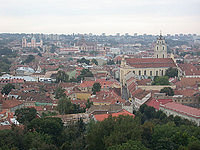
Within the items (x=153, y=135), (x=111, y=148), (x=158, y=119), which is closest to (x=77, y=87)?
(x=158, y=119)

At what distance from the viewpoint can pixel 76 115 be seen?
1125 inches

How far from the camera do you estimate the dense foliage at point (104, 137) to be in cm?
1916

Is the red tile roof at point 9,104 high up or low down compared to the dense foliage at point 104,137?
down

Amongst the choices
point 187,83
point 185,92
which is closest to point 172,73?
point 187,83

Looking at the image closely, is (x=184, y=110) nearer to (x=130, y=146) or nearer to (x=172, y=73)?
(x=130, y=146)

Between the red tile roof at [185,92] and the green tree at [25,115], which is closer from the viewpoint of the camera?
the green tree at [25,115]

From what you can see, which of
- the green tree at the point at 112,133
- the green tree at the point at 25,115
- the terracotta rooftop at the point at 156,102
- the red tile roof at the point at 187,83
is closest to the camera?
the green tree at the point at 112,133

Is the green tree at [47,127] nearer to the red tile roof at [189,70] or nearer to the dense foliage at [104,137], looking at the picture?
the dense foliage at [104,137]

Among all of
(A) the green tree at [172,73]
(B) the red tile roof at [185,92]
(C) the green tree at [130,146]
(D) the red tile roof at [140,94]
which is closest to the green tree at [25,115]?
(C) the green tree at [130,146]

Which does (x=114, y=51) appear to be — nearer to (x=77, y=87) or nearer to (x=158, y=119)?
(x=77, y=87)

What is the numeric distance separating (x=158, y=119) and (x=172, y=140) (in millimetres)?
7639

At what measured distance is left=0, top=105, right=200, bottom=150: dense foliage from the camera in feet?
62.8

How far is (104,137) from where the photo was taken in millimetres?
20000

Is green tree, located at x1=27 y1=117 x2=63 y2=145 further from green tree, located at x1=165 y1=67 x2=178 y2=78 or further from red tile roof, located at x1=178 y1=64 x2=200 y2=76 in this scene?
red tile roof, located at x1=178 y1=64 x2=200 y2=76
